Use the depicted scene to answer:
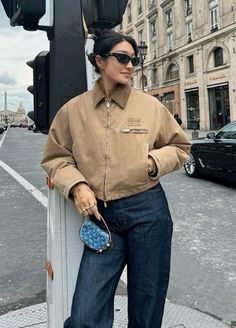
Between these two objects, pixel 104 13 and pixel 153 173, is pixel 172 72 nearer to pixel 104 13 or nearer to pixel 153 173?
pixel 104 13

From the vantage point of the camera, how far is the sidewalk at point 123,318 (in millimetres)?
3062

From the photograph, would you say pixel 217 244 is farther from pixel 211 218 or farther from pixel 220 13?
pixel 220 13

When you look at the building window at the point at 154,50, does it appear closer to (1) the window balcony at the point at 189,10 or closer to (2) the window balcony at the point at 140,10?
(2) the window balcony at the point at 140,10

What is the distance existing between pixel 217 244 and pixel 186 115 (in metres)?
35.5

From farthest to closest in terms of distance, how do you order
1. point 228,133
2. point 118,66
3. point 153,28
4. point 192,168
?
point 153,28
point 192,168
point 228,133
point 118,66

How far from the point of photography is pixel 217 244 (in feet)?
16.7

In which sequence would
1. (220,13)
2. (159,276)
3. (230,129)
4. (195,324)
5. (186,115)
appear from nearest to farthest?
(159,276) → (195,324) → (230,129) → (220,13) → (186,115)

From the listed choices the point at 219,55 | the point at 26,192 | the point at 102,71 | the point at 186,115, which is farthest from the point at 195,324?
the point at 186,115

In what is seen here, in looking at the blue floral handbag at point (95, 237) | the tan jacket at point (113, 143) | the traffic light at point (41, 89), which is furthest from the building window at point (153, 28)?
the blue floral handbag at point (95, 237)

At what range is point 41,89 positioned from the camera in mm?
2641

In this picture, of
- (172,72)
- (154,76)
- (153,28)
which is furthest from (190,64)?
(153,28)

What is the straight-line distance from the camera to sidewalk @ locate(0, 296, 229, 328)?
3062mm

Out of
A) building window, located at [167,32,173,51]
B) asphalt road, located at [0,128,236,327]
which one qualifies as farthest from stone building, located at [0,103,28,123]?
asphalt road, located at [0,128,236,327]

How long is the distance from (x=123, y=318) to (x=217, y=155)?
6685 mm
